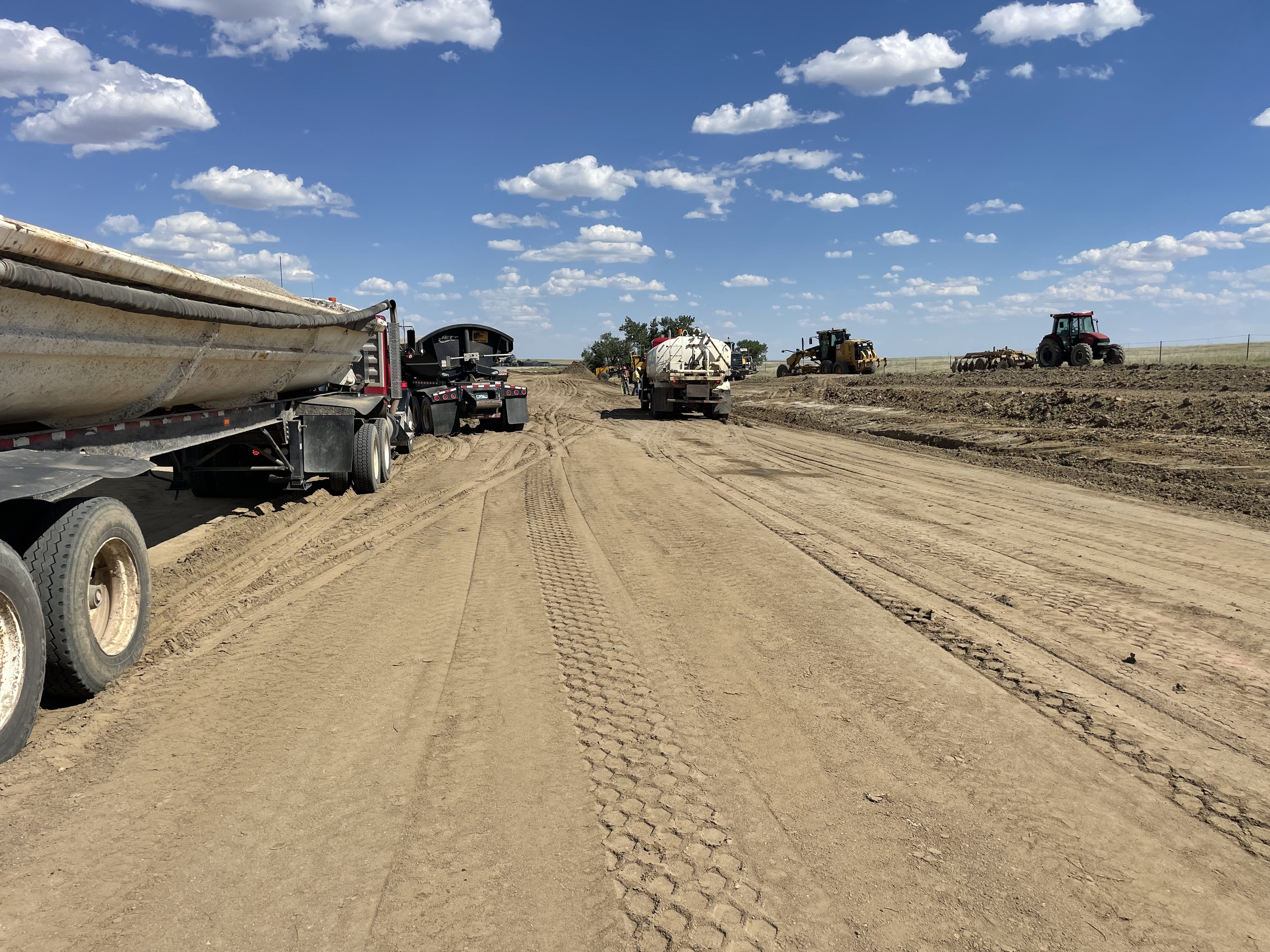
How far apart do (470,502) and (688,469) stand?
4500mm

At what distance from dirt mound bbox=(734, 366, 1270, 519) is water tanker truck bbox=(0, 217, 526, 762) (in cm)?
1082

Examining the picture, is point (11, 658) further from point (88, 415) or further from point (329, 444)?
point (329, 444)

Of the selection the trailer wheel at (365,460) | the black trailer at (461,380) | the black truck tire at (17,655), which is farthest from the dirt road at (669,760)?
the black trailer at (461,380)

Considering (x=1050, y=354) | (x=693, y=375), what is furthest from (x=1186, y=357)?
(x=693, y=375)

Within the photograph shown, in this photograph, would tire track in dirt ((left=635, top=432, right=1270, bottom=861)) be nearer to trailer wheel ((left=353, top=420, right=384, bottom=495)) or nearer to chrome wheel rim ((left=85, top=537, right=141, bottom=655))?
chrome wheel rim ((left=85, top=537, right=141, bottom=655))

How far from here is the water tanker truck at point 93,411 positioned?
3.74m

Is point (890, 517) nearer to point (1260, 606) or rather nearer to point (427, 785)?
point (1260, 606)

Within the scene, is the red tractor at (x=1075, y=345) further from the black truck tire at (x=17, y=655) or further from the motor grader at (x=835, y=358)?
the black truck tire at (x=17, y=655)

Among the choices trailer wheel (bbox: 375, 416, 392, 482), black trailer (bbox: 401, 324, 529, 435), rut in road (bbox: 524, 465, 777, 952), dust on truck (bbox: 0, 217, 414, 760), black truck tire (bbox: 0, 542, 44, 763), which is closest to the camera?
rut in road (bbox: 524, 465, 777, 952)

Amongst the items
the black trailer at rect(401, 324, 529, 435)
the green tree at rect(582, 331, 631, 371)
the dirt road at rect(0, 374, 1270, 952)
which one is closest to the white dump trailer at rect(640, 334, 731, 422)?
the black trailer at rect(401, 324, 529, 435)

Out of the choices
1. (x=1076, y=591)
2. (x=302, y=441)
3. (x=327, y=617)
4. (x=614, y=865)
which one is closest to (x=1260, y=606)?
(x=1076, y=591)

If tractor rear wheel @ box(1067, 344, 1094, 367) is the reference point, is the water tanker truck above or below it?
below

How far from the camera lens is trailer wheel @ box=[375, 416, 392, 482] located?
11.7 m

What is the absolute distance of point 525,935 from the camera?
2549mm
